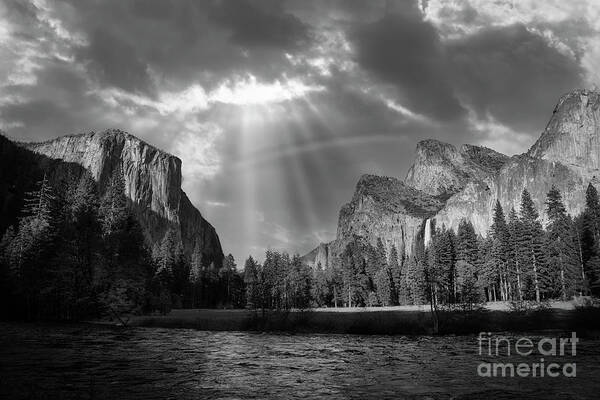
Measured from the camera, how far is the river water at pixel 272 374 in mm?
9320

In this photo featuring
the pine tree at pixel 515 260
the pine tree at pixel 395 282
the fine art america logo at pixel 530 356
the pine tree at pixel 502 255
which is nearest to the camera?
the fine art america logo at pixel 530 356

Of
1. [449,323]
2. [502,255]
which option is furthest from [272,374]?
[502,255]

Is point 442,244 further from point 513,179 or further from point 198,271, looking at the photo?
point 513,179

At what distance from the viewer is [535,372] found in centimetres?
1197

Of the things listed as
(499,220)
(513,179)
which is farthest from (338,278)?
(513,179)

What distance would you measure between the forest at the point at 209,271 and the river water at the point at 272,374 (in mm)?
14338

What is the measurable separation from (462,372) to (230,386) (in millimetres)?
6662

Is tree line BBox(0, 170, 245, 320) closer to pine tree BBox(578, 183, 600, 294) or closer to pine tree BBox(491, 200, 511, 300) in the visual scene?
pine tree BBox(491, 200, 511, 300)

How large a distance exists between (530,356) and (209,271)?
132 metres

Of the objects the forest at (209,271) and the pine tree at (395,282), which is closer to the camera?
the forest at (209,271)

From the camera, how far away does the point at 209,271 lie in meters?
140

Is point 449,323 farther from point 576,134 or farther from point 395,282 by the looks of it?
point 576,134

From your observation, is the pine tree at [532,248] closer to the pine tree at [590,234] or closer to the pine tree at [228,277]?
the pine tree at [590,234]

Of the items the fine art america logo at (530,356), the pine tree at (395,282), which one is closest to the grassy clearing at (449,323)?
the fine art america logo at (530,356)
